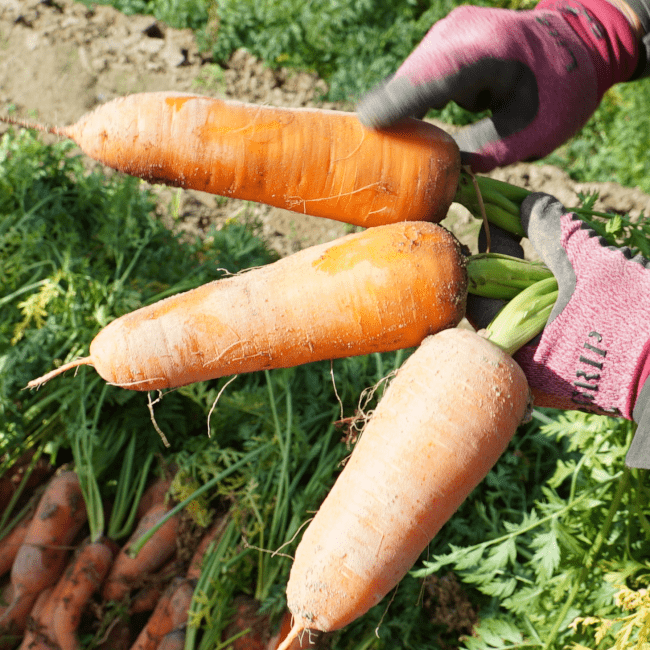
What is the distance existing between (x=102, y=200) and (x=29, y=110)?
157cm

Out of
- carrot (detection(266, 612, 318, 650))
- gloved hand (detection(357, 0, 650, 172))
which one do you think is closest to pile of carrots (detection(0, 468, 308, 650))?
carrot (detection(266, 612, 318, 650))

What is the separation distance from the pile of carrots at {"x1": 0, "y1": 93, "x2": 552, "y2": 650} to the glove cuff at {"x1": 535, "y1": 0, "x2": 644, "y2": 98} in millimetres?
437

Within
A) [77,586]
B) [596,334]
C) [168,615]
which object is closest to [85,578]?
[77,586]

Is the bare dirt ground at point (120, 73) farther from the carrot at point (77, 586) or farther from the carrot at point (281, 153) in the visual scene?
the carrot at point (77, 586)

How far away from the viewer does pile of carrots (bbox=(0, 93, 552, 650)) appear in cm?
142

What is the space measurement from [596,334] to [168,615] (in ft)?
6.59

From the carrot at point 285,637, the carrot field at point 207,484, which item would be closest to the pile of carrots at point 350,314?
the carrot field at point 207,484

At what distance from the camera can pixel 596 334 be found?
135 centimetres

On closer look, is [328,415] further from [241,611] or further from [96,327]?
[96,327]

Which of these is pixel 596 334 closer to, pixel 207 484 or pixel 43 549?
pixel 207 484

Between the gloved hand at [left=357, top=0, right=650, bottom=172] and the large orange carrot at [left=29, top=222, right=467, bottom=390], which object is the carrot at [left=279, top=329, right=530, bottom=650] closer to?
the large orange carrot at [left=29, top=222, right=467, bottom=390]

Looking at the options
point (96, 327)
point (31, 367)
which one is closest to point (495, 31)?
point (96, 327)

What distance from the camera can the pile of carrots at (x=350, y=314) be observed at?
1.42m

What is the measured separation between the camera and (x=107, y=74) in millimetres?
4184
